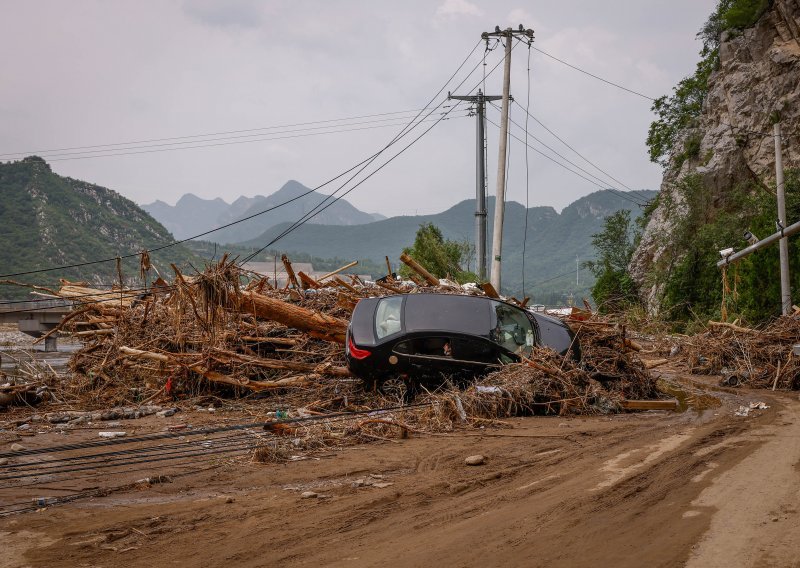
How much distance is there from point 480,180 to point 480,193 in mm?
605

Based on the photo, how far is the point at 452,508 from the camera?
527cm

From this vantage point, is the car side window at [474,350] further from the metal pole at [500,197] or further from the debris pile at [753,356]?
the metal pole at [500,197]

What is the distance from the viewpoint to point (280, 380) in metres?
12.7

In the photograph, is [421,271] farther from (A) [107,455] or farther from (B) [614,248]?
(B) [614,248]

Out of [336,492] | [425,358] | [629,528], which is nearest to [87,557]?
[336,492]

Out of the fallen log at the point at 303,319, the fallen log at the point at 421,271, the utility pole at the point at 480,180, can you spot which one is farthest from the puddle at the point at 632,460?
the utility pole at the point at 480,180

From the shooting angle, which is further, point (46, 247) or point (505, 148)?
point (46, 247)

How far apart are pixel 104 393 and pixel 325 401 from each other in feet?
17.0

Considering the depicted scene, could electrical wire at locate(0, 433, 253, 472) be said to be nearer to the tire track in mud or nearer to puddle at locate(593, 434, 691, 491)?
the tire track in mud

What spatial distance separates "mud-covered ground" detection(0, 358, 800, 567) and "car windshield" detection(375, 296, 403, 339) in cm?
279

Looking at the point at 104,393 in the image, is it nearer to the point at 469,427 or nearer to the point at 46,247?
the point at 469,427

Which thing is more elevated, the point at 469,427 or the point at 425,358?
the point at 425,358

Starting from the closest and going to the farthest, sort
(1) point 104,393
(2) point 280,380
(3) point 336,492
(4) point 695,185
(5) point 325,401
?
(3) point 336,492 → (5) point 325,401 → (2) point 280,380 → (1) point 104,393 → (4) point 695,185

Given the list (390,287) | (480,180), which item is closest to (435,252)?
(480,180)
